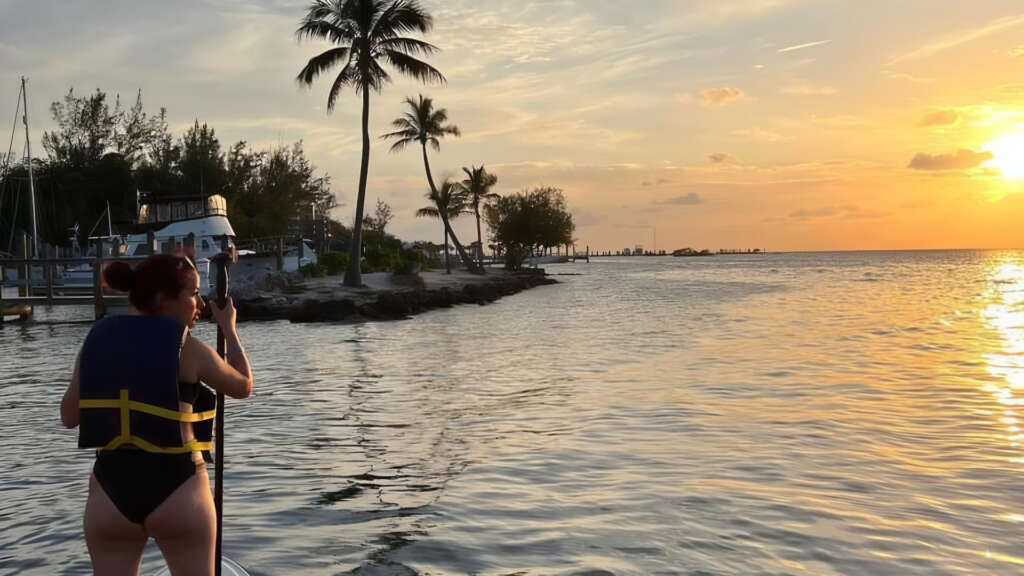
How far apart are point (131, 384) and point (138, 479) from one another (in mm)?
361

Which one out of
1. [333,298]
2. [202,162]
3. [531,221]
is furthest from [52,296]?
[531,221]

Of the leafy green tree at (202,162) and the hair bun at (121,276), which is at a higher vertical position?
the leafy green tree at (202,162)

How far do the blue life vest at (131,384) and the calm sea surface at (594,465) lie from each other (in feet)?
7.84

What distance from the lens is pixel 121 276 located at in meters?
2.97

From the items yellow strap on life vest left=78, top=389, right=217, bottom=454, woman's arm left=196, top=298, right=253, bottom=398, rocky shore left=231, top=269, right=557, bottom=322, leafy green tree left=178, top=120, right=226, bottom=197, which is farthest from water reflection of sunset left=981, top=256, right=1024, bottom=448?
leafy green tree left=178, top=120, right=226, bottom=197

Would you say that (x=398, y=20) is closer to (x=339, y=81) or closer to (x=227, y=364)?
(x=339, y=81)

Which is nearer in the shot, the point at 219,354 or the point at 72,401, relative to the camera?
the point at 72,401

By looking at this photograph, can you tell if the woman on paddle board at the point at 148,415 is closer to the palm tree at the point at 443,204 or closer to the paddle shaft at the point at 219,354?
the paddle shaft at the point at 219,354

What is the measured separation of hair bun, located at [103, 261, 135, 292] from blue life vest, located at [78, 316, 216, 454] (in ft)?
0.38

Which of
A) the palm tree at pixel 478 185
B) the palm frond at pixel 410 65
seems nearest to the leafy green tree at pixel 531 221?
the palm tree at pixel 478 185

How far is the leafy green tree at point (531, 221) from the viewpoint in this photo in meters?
86.3

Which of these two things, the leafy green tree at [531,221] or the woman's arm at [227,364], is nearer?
the woman's arm at [227,364]

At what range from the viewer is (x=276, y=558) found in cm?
527

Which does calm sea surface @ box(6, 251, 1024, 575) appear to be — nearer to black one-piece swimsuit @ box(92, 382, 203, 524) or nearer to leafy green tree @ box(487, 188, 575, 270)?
black one-piece swimsuit @ box(92, 382, 203, 524)
